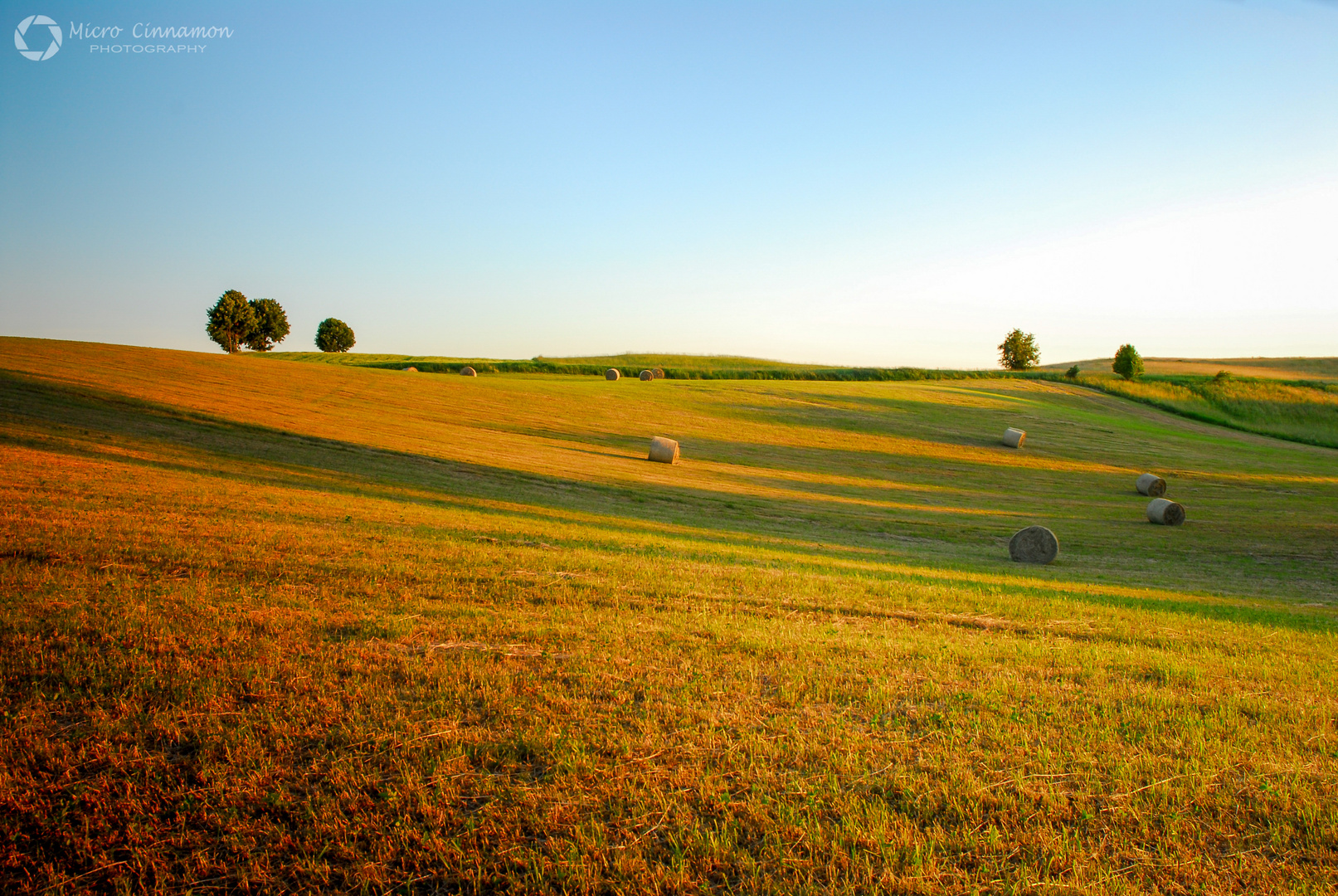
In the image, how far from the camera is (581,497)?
18906 millimetres

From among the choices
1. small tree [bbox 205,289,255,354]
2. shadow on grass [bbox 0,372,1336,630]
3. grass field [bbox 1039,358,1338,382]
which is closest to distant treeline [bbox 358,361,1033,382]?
grass field [bbox 1039,358,1338,382]

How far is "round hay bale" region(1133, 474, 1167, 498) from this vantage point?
29.9m

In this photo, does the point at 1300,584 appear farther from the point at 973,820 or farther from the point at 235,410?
the point at 235,410

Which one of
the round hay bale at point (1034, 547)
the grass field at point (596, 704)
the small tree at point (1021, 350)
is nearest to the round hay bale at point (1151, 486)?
the grass field at point (596, 704)

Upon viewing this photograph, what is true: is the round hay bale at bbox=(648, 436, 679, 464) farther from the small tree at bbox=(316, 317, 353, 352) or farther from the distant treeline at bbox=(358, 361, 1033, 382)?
the small tree at bbox=(316, 317, 353, 352)

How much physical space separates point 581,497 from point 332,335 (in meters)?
109

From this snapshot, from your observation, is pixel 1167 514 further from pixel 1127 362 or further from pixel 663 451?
pixel 1127 362

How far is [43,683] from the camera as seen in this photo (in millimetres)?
5113

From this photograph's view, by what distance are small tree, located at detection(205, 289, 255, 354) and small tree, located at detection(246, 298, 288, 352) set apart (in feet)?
7.17

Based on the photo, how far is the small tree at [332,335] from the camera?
11206 cm

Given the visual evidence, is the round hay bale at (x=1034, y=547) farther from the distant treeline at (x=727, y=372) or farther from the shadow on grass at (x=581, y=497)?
the distant treeline at (x=727, y=372)

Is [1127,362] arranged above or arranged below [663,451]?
above

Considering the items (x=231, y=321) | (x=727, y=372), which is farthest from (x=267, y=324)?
(x=727, y=372)

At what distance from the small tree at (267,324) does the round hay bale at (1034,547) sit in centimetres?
10445
